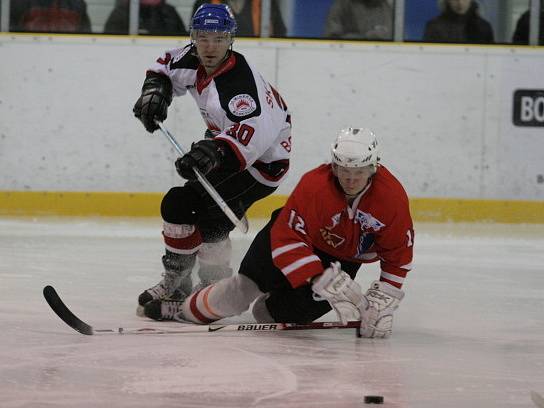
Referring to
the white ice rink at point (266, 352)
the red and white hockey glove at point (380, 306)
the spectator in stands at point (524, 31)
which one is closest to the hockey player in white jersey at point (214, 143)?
the white ice rink at point (266, 352)

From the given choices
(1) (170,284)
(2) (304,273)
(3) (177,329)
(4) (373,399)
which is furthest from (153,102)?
(4) (373,399)

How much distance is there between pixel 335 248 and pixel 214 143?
50 cm

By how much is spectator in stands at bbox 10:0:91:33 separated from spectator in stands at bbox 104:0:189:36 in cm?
15

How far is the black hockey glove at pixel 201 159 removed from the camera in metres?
3.47

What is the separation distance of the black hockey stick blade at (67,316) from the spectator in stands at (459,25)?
13.5 feet

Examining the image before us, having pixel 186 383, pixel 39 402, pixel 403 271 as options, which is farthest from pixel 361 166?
pixel 39 402

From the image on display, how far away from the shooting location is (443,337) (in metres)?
3.37

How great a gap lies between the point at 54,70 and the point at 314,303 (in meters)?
3.78

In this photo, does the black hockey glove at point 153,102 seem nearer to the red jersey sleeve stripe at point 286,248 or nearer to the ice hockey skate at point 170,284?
the ice hockey skate at point 170,284

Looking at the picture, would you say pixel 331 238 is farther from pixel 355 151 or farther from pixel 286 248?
pixel 355 151

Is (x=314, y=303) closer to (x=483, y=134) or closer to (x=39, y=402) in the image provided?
(x=39, y=402)

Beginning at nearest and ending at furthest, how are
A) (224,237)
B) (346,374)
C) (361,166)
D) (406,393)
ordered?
1. (406,393)
2. (346,374)
3. (361,166)
4. (224,237)

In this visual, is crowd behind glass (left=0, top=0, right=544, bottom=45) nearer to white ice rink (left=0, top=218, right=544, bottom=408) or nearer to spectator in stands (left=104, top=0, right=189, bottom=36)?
spectator in stands (left=104, top=0, right=189, bottom=36)

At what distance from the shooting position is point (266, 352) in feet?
9.88
